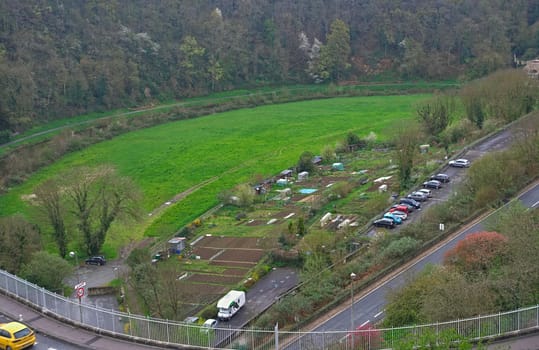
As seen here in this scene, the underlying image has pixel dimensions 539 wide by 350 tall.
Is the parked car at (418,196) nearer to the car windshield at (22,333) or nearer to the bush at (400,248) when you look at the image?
the bush at (400,248)

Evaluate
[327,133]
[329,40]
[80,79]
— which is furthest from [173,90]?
[327,133]

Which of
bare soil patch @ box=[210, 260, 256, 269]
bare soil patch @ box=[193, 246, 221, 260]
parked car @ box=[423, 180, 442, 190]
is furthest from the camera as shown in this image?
parked car @ box=[423, 180, 442, 190]

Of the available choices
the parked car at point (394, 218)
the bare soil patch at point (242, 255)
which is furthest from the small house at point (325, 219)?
the bare soil patch at point (242, 255)

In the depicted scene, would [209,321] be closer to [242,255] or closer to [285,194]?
[242,255]

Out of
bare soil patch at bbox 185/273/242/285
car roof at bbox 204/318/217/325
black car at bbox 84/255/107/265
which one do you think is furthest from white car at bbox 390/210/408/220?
black car at bbox 84/255/107/265

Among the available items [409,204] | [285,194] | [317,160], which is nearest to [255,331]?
[409,204]

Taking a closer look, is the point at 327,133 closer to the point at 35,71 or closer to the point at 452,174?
the point at 452,174

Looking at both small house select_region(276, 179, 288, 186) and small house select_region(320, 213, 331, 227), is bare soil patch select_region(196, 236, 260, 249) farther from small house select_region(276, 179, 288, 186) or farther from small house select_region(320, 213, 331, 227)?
small house select_region(276, 179, 288, 186)
